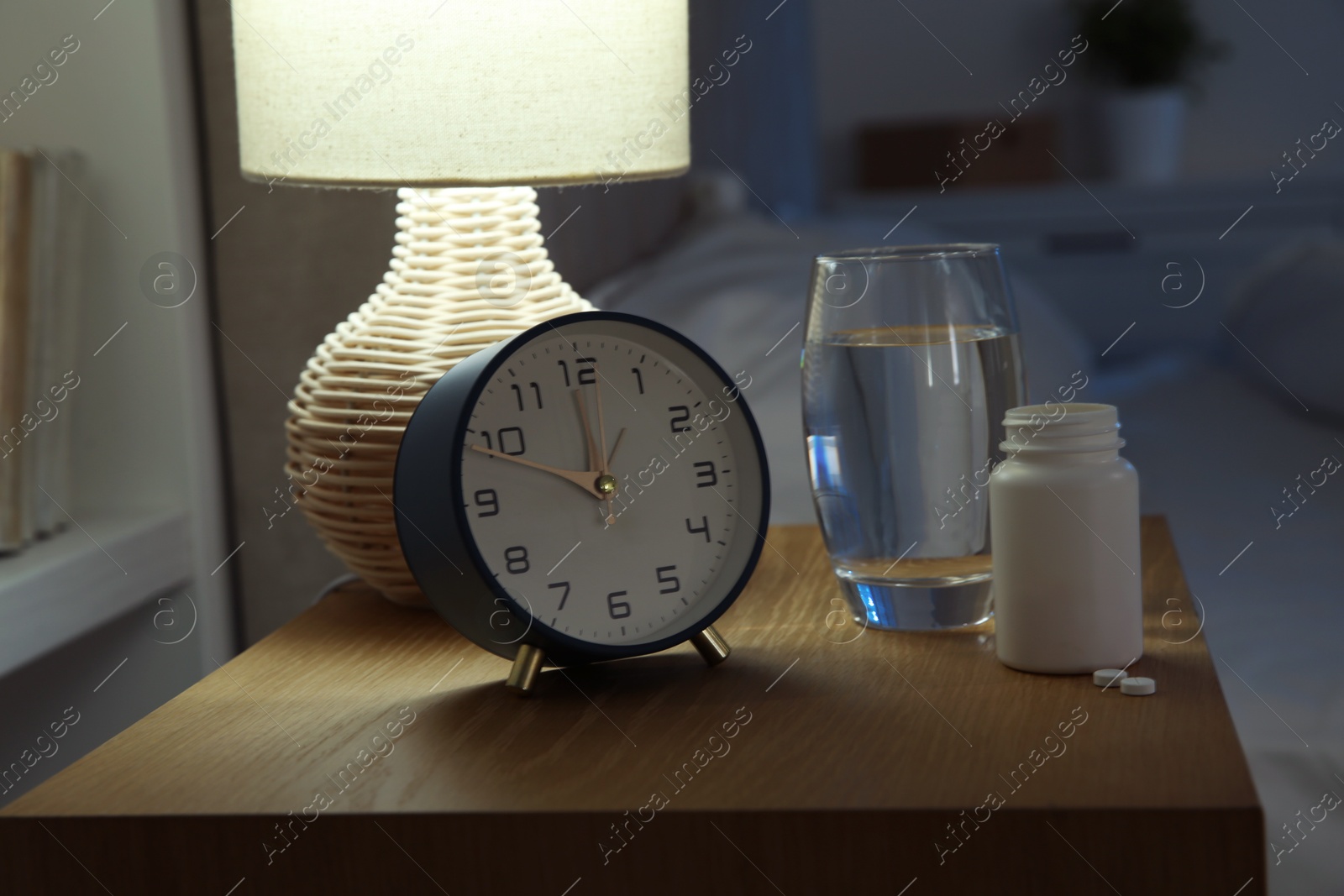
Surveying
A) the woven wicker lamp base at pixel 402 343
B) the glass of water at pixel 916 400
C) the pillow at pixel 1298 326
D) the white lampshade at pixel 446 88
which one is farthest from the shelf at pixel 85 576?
the pillow at pixel 1298 326

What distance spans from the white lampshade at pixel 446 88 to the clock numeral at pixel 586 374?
154 millimetres

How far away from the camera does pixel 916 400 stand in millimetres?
744

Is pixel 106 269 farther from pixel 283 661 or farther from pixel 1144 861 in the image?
pixel 1144 861

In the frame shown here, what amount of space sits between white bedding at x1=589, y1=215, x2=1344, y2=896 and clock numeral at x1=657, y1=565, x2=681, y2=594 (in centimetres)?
29

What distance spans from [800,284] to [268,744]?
100 cm

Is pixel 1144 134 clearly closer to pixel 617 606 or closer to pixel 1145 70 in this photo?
pixel 1145 70

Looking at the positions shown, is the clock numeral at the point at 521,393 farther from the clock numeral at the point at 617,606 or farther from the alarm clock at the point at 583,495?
the clock numeral at the point at 617,606

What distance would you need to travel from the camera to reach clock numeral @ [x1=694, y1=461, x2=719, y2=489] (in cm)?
74

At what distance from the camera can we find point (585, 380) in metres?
0.72

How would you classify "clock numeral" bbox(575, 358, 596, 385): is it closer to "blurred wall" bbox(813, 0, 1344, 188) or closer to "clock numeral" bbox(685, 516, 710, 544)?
"clock numeral" bbox(685, 516, 710, 544)

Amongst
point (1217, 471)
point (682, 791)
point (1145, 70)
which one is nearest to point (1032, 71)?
point (1145, 70)

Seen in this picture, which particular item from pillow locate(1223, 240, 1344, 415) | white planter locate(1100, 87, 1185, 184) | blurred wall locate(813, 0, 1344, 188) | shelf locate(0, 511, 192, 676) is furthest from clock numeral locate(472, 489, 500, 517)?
white planter locate(1100, 87, 1185, 184)

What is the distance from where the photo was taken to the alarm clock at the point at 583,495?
2.23 feet

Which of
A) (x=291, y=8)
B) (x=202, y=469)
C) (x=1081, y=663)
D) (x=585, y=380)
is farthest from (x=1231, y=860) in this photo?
(x=202, y=469)
